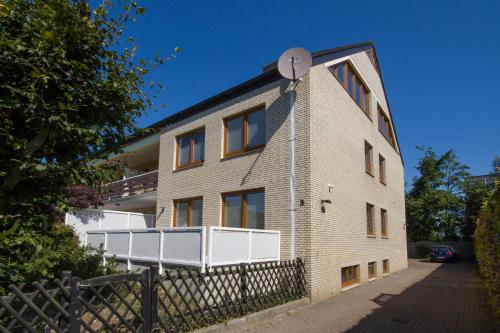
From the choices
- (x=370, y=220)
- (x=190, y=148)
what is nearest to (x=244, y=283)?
(x=190, y=148)

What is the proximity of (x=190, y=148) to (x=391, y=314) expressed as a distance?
914 centimetres

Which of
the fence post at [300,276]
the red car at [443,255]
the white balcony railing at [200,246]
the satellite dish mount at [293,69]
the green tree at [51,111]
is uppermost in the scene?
the satellite dish mount at [293,69]

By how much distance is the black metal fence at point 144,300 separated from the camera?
430cm

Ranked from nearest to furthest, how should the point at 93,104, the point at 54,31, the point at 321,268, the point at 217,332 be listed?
1. the point at 54,31
2. the point at 93,104
3. the point at 217,332
4. the point at 321,268

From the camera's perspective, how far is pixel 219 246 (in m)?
8.37

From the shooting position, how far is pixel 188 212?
13.4 m

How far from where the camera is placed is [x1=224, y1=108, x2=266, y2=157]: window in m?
11.6

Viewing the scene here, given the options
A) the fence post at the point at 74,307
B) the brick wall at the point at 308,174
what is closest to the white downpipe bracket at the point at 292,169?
the brick wall at the point at 308,174

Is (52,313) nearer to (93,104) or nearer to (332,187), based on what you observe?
(93,104)

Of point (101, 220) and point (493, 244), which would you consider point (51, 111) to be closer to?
point (493, 244)

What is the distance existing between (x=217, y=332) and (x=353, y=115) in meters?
10.0

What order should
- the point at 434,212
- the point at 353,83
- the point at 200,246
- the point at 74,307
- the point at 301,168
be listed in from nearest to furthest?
the point at 74,307 < the point at 200,246 < the point at 301,168 < the point at 353,83 < the point at 434,212

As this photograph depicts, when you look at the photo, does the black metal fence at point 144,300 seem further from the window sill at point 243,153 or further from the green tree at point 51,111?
the window sill at point 243,153

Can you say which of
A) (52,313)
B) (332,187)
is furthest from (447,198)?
(52,313)
